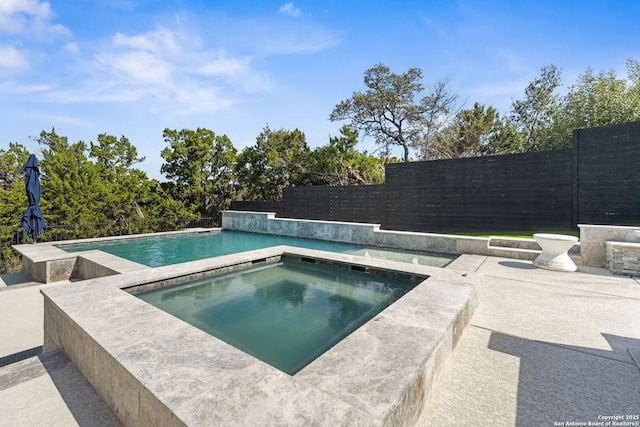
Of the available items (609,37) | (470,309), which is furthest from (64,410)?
(609,37)

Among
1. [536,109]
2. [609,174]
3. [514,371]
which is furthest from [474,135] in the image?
[514,371]

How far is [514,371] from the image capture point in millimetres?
2521

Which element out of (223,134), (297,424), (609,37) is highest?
(609,37)

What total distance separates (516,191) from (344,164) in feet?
36.8

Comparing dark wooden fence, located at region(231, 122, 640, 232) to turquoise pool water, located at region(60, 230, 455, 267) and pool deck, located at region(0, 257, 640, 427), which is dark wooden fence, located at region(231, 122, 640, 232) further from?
pool deck, located at region(0, 257, 640, 427)

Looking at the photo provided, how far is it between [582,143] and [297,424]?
11121mm

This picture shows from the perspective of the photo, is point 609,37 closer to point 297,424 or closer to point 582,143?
point 582,143

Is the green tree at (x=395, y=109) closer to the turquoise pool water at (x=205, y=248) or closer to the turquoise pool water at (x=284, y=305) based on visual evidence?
the turquoise pool water at (x=205, y=248)

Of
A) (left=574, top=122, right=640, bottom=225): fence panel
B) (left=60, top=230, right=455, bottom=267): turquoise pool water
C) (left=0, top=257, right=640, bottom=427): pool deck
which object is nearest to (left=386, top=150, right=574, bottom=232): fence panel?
(left=574, top=122, right=640, bottom=225): fence panel

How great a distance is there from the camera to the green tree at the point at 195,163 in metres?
17.1

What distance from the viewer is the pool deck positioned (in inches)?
79.7


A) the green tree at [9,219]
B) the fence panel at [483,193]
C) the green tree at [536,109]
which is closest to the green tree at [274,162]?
the fence panel at [483,193]

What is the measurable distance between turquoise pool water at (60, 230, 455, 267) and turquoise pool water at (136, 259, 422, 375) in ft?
10.8

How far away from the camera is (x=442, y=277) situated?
4.10 metres
